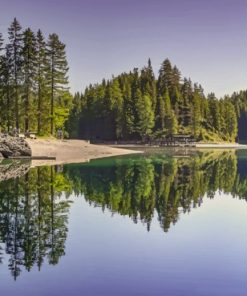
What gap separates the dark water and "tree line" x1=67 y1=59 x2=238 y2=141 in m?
102

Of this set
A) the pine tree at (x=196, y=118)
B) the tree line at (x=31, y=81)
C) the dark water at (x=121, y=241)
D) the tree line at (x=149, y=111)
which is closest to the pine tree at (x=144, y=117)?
the tree line at (x=149, y=111)

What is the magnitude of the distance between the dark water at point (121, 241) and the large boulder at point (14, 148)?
26170 mm

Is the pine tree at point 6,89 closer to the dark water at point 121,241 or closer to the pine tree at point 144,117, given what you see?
the dark water at point 121,241

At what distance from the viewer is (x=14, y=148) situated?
53.0 metres

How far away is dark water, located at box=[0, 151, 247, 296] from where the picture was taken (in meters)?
10.4

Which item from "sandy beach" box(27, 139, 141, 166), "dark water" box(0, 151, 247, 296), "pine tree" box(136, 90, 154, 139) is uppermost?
"pine tree" box(136, 90, 154, 139)

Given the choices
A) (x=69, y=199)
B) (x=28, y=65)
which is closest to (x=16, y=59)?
(x=28, y=65)

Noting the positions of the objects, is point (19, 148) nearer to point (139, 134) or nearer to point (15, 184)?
point (15, 184)

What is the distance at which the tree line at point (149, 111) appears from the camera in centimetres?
12850

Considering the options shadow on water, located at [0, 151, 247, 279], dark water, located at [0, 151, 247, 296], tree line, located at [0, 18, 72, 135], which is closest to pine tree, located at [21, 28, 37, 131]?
tree line, located at [0, 18, 72, 135]

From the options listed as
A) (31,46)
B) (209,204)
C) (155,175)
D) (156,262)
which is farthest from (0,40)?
(156,262)

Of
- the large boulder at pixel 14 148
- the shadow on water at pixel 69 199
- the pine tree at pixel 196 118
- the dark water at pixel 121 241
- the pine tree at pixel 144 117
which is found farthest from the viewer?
the pine tree at pixel 196 118

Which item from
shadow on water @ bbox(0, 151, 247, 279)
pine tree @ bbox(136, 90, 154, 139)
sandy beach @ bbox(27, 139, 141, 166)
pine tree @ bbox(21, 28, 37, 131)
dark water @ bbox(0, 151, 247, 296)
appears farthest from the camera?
pine tree @ bbox(136, 90, 154, 139)

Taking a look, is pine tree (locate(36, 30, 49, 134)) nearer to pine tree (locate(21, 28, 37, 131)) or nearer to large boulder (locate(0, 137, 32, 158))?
pine tree (locate(21, 28, 37, 131))
